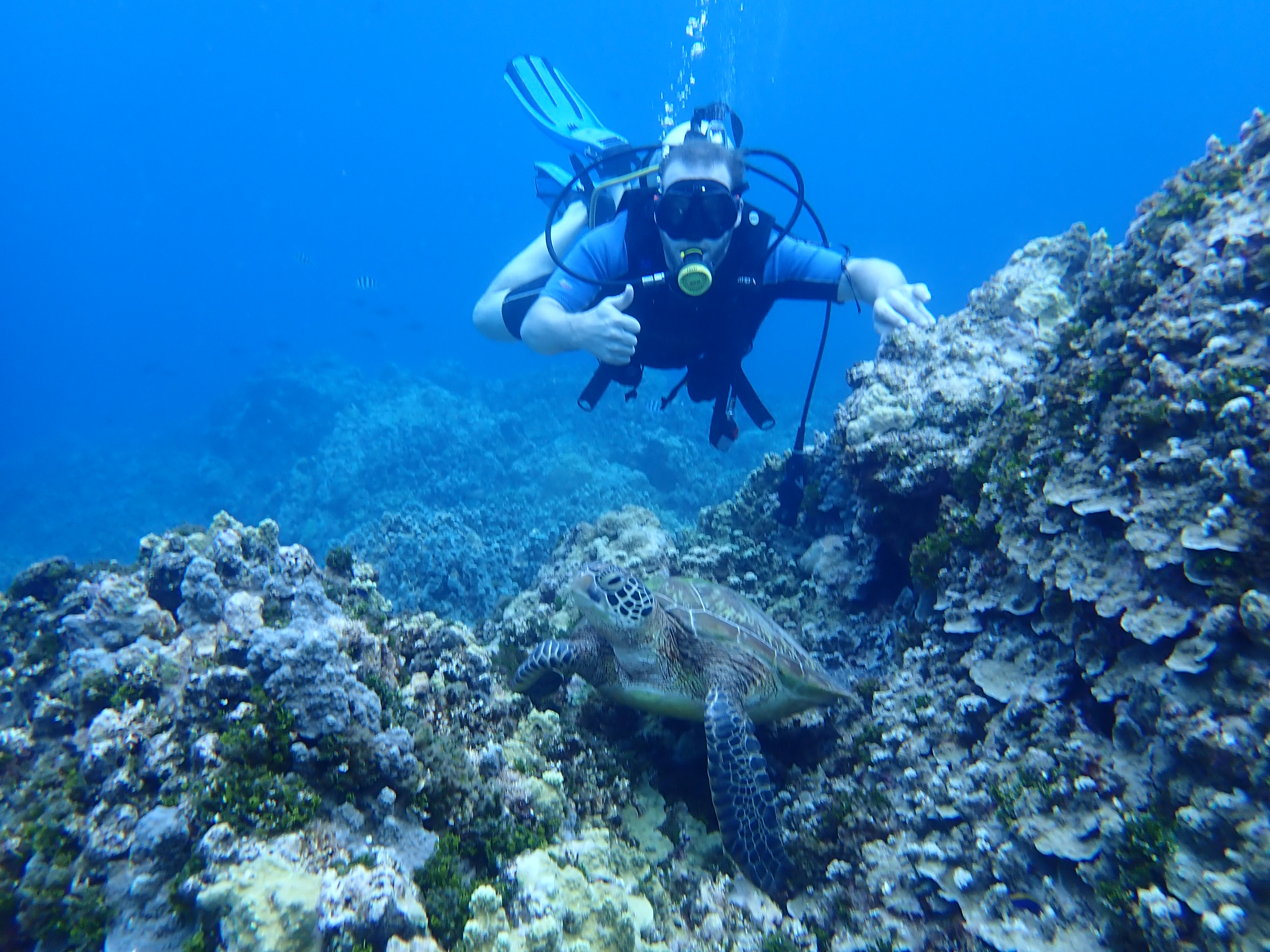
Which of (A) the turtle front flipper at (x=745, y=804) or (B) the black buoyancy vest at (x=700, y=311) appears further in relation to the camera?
(B) the black buoyancy vest at (x=700, y=311)

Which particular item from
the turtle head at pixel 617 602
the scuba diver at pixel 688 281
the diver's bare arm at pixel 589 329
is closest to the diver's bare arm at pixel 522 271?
the scuba diver at pixel 688 281

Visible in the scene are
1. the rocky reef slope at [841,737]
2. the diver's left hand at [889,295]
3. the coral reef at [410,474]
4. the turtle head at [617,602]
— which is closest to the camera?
the rocky reef slope at [841,737]

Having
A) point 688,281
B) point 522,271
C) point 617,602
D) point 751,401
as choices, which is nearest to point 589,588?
point 617,602

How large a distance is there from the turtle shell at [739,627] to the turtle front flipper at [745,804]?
0.42 m

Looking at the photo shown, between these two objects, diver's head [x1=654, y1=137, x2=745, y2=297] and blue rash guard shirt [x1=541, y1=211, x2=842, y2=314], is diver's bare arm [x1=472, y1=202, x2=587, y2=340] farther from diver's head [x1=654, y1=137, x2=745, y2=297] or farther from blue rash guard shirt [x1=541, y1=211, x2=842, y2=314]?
diver's head [x1=654, y1=137, x2=745, y2=297]

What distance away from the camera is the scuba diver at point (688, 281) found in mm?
4637

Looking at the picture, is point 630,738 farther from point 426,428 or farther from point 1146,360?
point 426,428

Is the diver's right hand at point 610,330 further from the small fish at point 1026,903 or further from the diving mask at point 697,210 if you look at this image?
the small fish at point 1026,903

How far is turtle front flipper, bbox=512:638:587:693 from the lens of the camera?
307 centimetres

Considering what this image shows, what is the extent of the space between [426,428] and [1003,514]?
16.3 metres

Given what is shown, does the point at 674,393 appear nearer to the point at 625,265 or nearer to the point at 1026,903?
the point at 625,265

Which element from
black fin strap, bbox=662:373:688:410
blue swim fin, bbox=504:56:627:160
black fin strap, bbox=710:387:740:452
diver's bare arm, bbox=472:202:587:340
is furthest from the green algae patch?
blue swim fin, bbox=504:56:627:160

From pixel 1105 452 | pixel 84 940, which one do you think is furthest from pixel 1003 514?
pixel 84 940

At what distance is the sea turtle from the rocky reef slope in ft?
0.85
